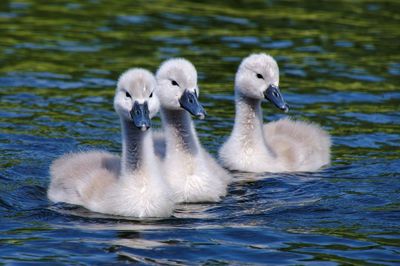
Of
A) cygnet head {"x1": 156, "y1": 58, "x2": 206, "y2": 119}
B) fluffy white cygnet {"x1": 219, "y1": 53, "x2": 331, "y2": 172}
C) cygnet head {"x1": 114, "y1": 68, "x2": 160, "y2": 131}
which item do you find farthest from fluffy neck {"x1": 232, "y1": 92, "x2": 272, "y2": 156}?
cygnet head {"x1": 114, "y1": 68, "x2": 160, "y2": 131}

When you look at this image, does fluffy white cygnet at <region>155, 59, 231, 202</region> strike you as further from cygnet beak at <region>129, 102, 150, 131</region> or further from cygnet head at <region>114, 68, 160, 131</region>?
cygnet beak at <region>129, 102, 150, 131</region>

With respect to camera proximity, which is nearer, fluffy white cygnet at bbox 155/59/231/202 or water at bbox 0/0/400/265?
water at bbox 0/0/400/265

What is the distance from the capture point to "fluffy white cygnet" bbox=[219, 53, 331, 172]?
39.2 ft

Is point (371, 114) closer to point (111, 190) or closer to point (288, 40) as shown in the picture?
point (288, 40)

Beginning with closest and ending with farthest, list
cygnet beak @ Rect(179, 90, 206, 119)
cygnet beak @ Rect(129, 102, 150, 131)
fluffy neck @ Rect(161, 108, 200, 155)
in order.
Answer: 1. cygnet beak @ Rect(129, 102, 150, 131)
2. cygnet beak @ Rect(179, 90, 206, 119)
3. fluffy neck @ Rect(161, 108, 200, 155)

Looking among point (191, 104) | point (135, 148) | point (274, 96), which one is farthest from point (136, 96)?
point (274, 96)

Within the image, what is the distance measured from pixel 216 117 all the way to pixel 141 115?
15.9 feet

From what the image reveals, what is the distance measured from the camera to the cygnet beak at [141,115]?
9.31 m

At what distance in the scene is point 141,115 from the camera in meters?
9.45

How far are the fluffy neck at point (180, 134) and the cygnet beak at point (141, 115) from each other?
1.17m

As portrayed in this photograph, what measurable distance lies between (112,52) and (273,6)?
15.6 ft

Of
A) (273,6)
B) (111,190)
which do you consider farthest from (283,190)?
(273,6)

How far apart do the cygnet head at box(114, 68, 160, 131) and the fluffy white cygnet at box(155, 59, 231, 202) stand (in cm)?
83

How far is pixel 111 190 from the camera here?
9.85 m
